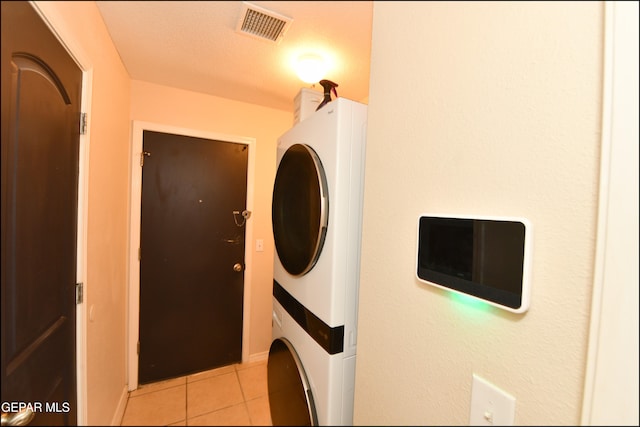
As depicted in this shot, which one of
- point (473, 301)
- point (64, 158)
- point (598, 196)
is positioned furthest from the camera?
point (64, 158)

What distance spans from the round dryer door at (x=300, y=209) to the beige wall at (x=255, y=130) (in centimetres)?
102

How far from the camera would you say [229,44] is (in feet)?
4.39

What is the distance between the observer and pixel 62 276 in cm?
90

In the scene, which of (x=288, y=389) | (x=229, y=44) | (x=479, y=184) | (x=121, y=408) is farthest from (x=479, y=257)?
(x=121, y=408)

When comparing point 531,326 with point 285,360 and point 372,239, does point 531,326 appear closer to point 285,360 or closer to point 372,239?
point 372,239

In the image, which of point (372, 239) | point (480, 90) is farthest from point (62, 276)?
point (480, 90)

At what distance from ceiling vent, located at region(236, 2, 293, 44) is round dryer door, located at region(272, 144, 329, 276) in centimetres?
60

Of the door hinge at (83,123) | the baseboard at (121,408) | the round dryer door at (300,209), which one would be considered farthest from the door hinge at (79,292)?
the baseboard at (121,408)

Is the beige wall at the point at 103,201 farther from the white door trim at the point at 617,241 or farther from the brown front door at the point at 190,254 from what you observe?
the white door trim at the point at 617,241

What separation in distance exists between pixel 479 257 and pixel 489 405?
247mm

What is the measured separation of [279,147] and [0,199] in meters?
0.93

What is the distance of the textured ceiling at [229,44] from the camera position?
43.4 inches

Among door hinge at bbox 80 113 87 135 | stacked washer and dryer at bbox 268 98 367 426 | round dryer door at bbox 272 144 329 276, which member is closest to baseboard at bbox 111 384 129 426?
stacked washer and dryer at bbox 268 98 367 426

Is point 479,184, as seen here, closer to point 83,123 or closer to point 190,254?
point 83,123
